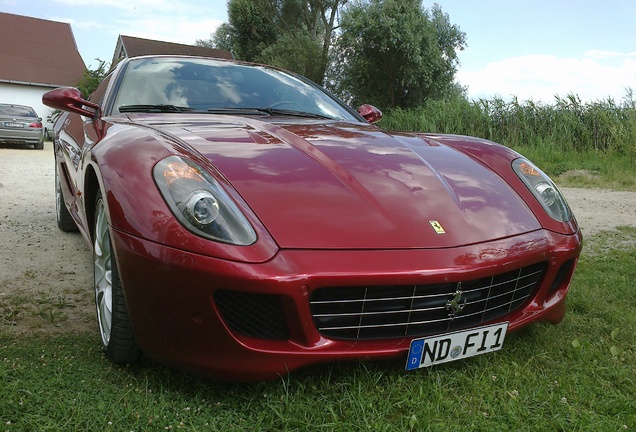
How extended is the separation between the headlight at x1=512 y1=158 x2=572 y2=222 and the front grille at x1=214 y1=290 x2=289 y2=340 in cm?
121

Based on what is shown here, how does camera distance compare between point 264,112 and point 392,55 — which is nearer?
point 264,112

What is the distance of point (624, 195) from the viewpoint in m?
7.42

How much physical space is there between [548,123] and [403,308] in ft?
38.3

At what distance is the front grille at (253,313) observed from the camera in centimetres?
166

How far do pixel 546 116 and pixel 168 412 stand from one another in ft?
39.6

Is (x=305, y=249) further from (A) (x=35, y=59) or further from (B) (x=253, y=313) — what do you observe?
(A) (x=35, y=59)

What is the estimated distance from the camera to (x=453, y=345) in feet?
6.00

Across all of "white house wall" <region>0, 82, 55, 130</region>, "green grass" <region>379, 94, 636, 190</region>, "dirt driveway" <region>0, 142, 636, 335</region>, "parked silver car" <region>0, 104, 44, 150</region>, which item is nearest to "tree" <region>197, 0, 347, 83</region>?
"white house wall" <region>0, 82, 55, 130</region>

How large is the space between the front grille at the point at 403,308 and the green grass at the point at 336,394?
0.22m

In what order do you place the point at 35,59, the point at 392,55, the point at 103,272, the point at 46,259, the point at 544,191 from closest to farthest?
1. the point at 103,272
2. the point at 544,191
3. the point at 46,259
4. the point at 392,55
5. the point at 35,59

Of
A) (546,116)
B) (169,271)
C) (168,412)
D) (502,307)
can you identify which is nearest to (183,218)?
(169,271)

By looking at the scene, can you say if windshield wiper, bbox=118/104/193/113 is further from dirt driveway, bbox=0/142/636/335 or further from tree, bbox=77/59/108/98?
tree, bbox=77/59/108/98

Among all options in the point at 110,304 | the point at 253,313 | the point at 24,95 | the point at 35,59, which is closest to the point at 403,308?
the point at 253,313

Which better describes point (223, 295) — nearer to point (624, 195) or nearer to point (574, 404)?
point (574, 404)
